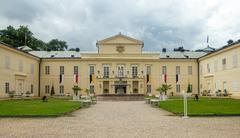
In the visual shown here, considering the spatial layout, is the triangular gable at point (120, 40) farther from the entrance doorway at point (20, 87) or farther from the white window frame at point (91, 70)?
the entrance doorway at point (20, 87)

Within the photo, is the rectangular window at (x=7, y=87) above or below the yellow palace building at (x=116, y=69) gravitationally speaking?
below

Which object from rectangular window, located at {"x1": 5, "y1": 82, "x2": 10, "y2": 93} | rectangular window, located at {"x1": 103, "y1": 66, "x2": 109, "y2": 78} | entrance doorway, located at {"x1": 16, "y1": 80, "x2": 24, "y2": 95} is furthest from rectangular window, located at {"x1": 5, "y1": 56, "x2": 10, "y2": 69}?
rectangular window, located at {"x1": 103, "y1": 66, "x2": 109, "y2": 78}

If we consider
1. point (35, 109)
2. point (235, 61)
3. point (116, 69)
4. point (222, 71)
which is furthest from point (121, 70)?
point (35, 109)

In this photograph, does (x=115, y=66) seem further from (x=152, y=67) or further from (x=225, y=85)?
(x=225, y=85)

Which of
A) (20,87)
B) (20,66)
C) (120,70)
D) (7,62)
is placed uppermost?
(7,62)

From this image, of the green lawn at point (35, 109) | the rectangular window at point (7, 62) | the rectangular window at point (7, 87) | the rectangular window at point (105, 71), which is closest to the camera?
the green lawn at point (35, 109)

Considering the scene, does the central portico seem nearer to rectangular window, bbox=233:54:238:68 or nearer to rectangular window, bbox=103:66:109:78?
rectangular window, bbox=103:66:109:78

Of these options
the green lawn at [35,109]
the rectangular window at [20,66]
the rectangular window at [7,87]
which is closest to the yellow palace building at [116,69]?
the rectangular window at [20,66]

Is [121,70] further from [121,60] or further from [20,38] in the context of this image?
[20,38]

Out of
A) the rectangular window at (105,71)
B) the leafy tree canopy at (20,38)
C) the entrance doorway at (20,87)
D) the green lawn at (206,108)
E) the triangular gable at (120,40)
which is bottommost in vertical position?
the green lawn at (206,108)

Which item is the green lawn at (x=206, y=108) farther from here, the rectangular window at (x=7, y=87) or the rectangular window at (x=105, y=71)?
the rectangular window at (x=105, y=71)

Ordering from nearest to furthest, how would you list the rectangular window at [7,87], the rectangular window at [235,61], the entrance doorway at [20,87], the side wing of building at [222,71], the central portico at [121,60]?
the rectangular window at [235,61] < the side wing of building at [222,71] < the rectangular window at [7,87] < the entrance doorway at [20,87] < the central portico at [121,60]

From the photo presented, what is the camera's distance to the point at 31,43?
2753 inches

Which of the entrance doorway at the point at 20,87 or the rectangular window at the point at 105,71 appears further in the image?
the rectangular window at the point at 105,71
